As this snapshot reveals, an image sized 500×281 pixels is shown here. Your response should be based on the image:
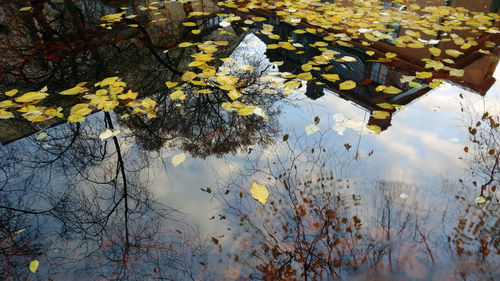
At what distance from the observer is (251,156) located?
223 centimetres

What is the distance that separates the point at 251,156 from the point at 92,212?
1.12m

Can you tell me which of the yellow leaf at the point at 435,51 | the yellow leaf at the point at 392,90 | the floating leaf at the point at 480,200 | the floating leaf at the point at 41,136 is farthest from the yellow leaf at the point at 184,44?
the floating leaf at the point at 480,200

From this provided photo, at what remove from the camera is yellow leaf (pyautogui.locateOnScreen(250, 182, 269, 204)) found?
1.86 metres

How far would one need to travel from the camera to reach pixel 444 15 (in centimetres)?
493

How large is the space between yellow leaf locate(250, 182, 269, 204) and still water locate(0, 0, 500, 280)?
0.01 meters

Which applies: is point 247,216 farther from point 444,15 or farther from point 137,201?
point 444,15

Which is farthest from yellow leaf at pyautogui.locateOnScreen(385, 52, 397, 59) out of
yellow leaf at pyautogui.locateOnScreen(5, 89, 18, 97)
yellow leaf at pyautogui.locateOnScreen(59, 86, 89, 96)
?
yellow leaf at pyautogui.locateOnScreen(5, 89, 18, 97)

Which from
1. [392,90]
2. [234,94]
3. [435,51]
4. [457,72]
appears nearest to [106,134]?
[234,94]

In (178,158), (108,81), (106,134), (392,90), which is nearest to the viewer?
(178,158)

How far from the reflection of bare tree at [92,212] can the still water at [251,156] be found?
0.4 inches

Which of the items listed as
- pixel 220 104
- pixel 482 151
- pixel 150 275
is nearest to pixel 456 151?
pixel 482 151

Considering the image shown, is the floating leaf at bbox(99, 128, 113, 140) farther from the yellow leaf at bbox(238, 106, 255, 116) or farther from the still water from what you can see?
the yellow leaf at bbox(238, 106, 255, 116)

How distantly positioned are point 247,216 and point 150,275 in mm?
610

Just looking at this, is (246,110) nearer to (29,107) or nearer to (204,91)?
(204,91)
